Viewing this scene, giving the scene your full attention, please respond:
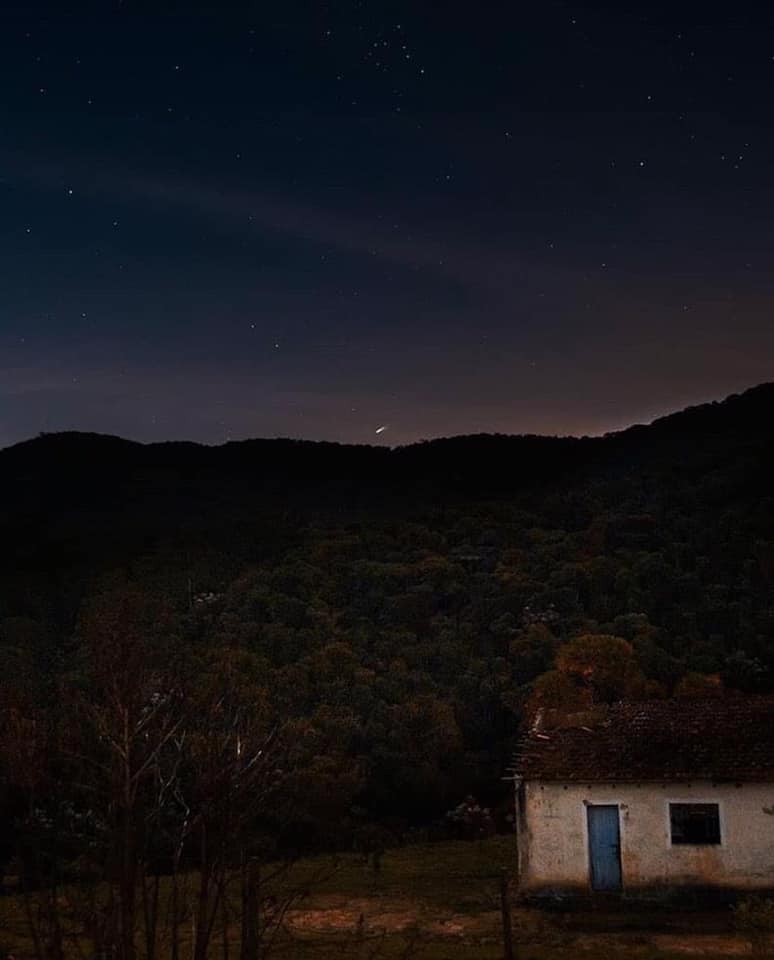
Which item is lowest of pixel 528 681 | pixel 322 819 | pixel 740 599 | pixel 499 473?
pixel 322 819

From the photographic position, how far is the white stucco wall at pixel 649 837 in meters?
18.0

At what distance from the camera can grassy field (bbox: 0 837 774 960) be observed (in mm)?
15211

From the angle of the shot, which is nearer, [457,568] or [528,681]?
[528,681]

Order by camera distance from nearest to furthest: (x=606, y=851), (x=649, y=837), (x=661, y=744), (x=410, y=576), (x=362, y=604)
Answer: (x=649, y=837), (x=606, y=851), (x=661, y=744), (x=362, y=604), (x=410, y=576)

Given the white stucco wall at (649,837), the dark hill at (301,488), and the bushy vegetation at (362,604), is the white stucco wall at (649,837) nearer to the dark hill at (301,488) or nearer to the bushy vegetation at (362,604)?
the bushy vegetation at (362,604)

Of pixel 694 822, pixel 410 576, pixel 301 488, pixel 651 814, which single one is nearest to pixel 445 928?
pixel 651 814

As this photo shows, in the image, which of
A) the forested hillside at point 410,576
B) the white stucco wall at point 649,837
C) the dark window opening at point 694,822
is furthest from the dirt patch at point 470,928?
the forested hillside at point 410,576

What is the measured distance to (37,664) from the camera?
4456cm

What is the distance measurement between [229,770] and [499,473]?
72483mm

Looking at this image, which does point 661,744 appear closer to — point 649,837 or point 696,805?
point 696,805

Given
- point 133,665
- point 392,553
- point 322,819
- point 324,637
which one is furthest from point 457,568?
point 133,665

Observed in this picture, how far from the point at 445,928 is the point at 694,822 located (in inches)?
194

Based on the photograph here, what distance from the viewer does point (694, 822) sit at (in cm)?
1844

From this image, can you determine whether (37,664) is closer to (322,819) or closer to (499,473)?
(322,819)
